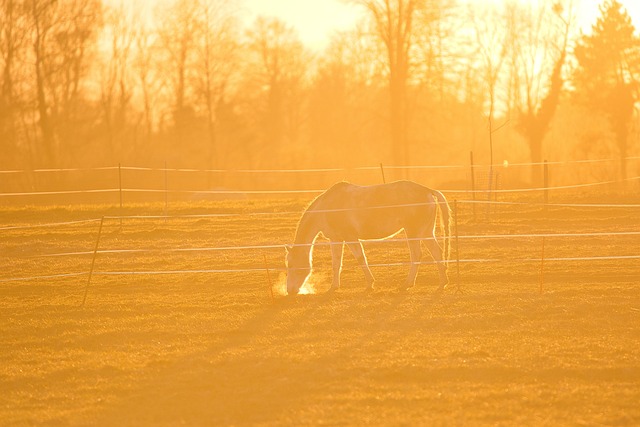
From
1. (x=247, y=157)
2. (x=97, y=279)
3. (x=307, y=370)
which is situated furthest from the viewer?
(x=247, y=157)

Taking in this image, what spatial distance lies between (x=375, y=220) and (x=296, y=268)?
1.44 metres

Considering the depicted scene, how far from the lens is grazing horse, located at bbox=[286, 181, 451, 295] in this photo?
13.0 metres

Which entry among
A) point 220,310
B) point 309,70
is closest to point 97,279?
point 220,310

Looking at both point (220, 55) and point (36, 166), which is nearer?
point (36, 166)

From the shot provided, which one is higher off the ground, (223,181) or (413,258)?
(223,181)

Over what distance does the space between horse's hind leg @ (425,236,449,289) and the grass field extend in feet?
0.83

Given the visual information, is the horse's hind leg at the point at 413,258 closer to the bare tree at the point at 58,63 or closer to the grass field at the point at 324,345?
the grass field at the point at 324,345

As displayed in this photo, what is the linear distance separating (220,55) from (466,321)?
40.4 meters

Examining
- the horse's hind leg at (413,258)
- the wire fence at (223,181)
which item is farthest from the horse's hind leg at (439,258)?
the wire fence at (223,181)

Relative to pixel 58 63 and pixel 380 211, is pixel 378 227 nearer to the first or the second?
pixel 380 211

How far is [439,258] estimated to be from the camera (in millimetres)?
13047

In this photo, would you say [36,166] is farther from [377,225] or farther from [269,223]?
[377,225]

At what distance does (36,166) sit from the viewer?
4397 cm

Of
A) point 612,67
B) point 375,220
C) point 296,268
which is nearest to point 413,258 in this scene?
point 375,220
